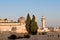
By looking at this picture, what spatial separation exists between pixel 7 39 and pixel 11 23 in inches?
655

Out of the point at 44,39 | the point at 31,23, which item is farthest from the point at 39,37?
the point at 31,23

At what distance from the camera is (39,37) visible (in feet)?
94.2

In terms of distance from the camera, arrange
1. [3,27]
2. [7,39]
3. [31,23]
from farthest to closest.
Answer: [3,27] → [31,23] → [7,39]

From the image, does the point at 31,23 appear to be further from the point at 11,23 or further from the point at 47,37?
the point at 11,23

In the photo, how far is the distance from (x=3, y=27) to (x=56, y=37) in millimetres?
17389

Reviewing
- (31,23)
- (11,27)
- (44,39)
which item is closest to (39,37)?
(44,39)

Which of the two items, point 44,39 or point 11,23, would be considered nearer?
point 44,39

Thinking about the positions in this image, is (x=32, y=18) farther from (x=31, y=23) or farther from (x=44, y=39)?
(x=44, y=39)

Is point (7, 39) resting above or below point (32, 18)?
below

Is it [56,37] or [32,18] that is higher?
[32,18]

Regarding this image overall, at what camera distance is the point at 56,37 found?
29.0 m

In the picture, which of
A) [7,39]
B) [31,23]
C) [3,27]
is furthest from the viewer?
[3,27]

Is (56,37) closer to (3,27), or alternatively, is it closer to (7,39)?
(7,39)

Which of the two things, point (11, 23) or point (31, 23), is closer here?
point (31, 23)
